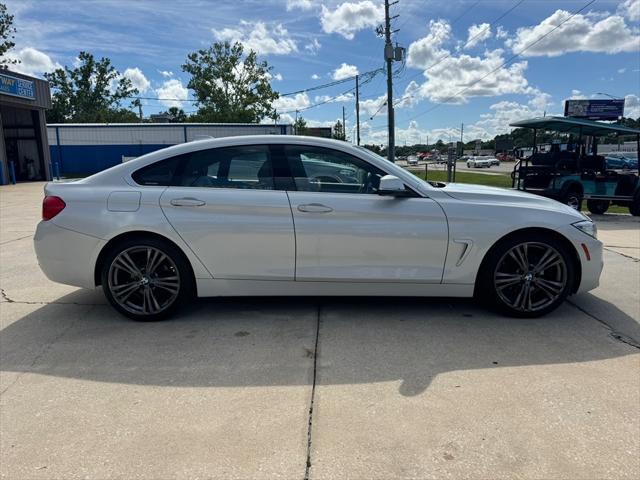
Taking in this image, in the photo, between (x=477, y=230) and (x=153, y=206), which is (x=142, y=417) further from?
(x=477, y=230)

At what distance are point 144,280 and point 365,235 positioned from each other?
1887mm

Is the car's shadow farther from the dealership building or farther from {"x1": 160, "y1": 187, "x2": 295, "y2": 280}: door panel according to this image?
the dealership building

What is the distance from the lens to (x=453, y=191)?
3.99m

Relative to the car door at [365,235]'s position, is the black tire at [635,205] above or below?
below

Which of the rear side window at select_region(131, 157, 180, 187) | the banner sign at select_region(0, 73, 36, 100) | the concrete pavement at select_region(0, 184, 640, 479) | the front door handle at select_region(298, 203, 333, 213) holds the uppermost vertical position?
the banner sign at select_region(0, 73, 36, 100)

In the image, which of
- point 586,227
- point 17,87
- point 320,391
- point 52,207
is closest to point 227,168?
point 52,207

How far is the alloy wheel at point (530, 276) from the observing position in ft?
12.9

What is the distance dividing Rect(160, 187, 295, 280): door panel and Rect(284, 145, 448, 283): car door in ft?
0.37

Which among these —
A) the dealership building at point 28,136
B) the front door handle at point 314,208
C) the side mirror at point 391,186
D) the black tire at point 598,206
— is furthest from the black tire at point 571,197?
the dealership building at point 28,136

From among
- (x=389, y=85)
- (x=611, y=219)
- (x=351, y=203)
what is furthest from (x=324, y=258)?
(x=389, y=85)

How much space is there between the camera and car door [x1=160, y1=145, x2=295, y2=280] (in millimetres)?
3797

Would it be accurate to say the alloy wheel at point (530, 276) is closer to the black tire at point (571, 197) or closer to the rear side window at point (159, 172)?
the rear side window at point (159, 172)

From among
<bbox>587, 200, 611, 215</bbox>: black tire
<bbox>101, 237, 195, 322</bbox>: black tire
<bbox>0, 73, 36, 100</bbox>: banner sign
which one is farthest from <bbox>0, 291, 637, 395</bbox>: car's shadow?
<bbox>0, 73, 36, 100</bbox>: banner sign

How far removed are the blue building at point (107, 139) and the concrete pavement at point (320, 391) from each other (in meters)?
34.8
